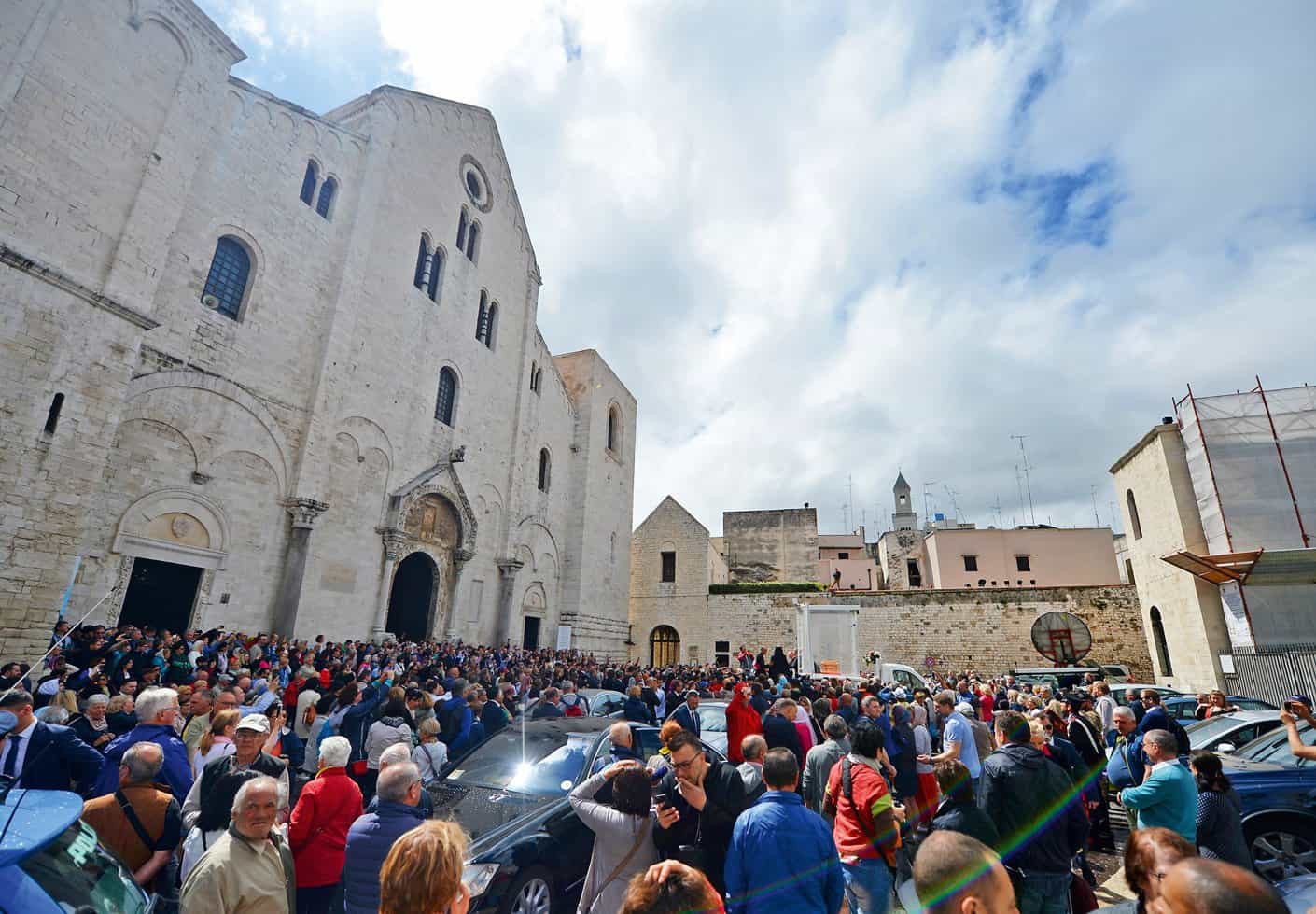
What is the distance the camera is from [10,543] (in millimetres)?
8094

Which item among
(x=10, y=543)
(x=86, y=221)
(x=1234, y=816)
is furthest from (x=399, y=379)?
(x=1234, y=816)

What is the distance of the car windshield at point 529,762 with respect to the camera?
4527 mm

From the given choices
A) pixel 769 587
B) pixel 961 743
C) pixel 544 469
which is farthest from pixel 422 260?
pixel 769 587

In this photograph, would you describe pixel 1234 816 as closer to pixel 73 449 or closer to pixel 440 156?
pixel 73 449

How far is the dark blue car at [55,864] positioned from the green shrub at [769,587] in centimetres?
2545

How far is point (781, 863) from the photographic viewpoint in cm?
270

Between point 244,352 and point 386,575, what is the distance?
233 inches

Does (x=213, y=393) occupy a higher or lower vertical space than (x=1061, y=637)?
higher

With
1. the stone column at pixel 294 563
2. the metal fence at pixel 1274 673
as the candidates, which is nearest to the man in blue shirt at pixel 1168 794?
the stone column at pixel 294 563

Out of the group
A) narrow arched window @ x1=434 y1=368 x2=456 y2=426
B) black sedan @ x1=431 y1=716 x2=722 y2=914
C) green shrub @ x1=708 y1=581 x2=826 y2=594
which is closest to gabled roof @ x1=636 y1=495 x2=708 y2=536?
green shrub @ x1=708 y1=581 x2=826 y2=594

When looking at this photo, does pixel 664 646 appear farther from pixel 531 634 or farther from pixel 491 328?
pixel 491 328

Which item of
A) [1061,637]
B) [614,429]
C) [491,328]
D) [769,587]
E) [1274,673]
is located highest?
[491,328]

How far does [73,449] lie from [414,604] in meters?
8.80

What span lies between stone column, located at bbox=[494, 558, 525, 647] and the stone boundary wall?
12471 mm
